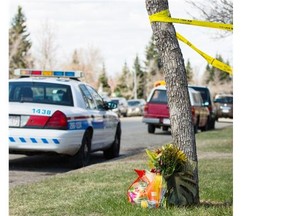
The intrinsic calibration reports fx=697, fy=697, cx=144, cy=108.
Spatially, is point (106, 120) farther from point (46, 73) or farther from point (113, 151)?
point (46, 73)

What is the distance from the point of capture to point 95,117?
10258mm

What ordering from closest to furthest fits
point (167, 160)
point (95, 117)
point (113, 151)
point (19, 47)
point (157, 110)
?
point (167, 160) < point (95, 117) < point (113, 151) < point (157, 110) < point (19, 47)

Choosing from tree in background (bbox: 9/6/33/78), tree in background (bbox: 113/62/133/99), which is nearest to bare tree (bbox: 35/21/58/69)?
tree in background (bbox: 9/6/33/78)

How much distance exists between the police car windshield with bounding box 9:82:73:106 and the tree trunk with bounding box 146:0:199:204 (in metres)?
4.49

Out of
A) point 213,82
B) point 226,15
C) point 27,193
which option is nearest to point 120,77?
point 213,82

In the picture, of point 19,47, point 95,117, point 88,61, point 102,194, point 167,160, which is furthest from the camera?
point 88,61

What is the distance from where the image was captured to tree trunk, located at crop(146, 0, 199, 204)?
17.2 feet

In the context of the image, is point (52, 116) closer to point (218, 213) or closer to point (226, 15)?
point (226, 15)

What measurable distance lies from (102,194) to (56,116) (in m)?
2.92

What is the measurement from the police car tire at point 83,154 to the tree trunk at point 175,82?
14.6 feet

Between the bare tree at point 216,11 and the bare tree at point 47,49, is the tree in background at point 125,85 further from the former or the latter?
the bare tree at point 216,11

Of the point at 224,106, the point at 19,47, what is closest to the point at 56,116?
the point at 224,106
